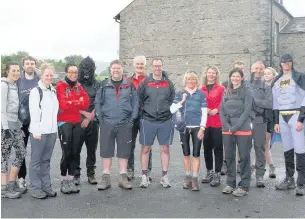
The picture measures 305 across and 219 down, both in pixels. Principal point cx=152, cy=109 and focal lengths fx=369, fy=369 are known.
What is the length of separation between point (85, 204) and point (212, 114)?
2679 millimetres

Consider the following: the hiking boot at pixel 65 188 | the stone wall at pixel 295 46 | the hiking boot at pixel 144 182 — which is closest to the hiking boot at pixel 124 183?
the hiking boot at pixel 144 182

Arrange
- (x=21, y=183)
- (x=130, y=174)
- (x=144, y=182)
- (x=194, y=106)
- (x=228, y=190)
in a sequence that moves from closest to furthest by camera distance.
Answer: (x=228, y=190) → (x=21, y=183) → (x=194, y=106) → (x=144, y=182) → (x=130, y=174)

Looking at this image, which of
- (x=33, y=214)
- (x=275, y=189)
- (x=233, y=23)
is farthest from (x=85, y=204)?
(x=233, y=23)

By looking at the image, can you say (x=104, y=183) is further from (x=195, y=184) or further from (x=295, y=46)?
(x=295, y=46)

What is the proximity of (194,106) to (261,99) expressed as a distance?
4.25 ft

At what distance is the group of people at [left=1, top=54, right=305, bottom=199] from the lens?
5.79 metres

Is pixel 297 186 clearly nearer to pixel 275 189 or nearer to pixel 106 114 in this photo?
pixel 275 189

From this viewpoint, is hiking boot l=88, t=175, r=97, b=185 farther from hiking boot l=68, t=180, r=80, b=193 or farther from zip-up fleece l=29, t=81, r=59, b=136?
zip-up fleece l=29, t=81, r=59, b=136

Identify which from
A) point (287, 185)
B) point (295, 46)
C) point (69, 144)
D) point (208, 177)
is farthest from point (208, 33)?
point (69, 144)

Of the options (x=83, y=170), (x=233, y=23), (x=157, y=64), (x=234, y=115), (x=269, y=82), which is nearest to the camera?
(x=234, y=115)

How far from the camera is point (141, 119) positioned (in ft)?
21.7

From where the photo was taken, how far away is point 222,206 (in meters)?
5.31

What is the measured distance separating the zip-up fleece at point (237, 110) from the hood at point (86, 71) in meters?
2.39

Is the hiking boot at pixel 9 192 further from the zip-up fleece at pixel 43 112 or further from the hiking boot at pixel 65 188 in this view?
the zip-up fleece at pixel 43 112
